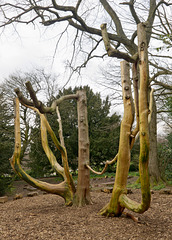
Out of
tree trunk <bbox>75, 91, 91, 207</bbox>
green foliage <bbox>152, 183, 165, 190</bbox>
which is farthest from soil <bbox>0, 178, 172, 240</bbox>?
green foliage <bbox>152, 183, 165, 190</bbox>

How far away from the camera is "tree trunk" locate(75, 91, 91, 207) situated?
175 inches

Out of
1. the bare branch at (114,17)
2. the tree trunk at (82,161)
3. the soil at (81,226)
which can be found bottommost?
the soil at (81,226)

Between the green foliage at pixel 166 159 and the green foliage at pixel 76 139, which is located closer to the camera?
the green foliage at pixel 166 159

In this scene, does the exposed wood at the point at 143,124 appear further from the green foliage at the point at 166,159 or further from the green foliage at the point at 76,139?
the green foliage at the point at 76,139

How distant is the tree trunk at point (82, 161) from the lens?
4.44 meters

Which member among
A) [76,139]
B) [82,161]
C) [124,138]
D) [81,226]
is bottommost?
[81,226]

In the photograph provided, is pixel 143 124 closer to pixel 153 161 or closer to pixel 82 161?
pixel 82 161

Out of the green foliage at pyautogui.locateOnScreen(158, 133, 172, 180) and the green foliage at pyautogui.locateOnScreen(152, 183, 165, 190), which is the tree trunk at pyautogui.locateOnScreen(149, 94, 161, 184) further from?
the green foliage at pyautogui.locateOnScreen(158, 133, 172, 180)

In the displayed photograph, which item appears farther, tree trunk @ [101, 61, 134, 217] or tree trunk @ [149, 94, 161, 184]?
tree trunk @ [149, 94, 161, 184]

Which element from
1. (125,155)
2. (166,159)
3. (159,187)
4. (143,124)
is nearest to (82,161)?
(125,155)

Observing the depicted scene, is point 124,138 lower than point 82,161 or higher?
higher

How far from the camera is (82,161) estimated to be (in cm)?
457

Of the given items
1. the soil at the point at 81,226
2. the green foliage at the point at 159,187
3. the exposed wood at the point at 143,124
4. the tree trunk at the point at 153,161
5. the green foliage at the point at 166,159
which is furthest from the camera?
the green foliage at the point at 166,159

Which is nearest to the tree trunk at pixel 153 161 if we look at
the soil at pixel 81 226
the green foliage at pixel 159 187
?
the green foliage at pixel 159 187
